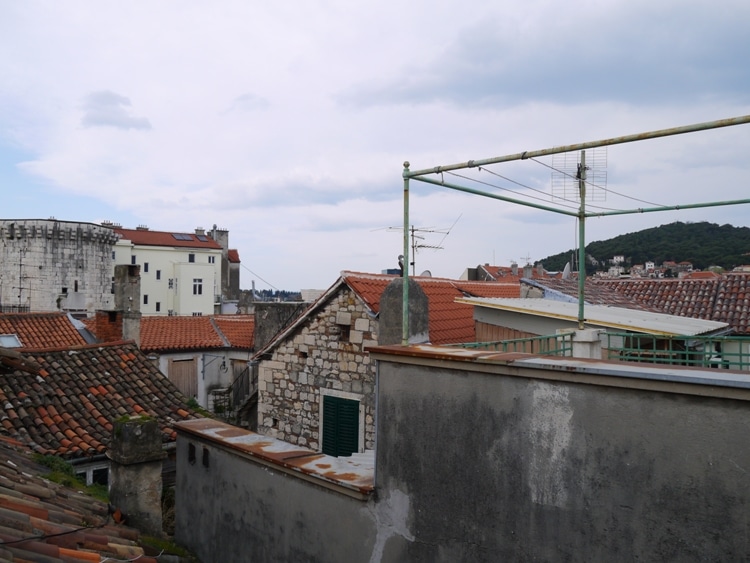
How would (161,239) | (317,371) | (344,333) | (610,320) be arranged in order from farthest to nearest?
(161,239) < (317,371) < (344,333) < (610,320)

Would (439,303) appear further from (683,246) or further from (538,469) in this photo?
(683,246)

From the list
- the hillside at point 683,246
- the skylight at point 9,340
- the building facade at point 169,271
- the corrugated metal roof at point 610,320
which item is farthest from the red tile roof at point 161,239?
the corrugated metal roof at point 610,320

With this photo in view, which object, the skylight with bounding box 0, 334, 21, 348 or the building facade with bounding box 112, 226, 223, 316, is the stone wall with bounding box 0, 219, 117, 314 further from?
the skylight with bounding box 0, 334, 21, 348

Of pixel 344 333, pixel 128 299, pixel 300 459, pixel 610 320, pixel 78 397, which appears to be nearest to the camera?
pixel 300 459

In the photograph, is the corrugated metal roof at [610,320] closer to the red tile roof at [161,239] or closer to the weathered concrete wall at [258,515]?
the weathered concrete wall at [258,515]

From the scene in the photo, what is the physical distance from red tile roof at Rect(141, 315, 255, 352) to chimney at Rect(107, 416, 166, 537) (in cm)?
1786

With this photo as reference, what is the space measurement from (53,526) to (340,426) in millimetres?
7029

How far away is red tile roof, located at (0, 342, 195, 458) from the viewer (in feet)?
30.7

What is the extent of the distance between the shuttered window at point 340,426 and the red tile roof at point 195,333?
46.1 feet

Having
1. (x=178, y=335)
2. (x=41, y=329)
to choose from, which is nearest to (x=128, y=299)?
(x=41, y=329)

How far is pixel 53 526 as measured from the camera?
180 inches

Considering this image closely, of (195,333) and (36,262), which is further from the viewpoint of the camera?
(36,262)

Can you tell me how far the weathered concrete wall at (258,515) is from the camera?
4.57 meters

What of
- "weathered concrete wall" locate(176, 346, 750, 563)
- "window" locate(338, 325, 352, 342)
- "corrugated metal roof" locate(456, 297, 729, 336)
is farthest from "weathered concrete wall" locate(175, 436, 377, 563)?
"window" locate(338, 325, 352, 342)
